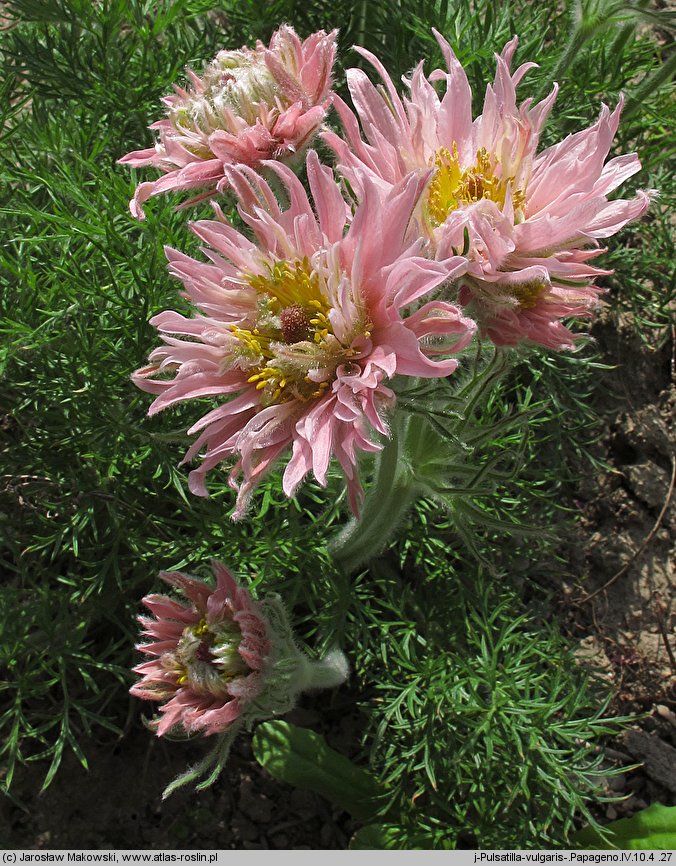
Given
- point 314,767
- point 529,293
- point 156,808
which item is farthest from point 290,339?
point 156,808

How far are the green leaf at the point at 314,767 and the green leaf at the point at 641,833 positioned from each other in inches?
31.8

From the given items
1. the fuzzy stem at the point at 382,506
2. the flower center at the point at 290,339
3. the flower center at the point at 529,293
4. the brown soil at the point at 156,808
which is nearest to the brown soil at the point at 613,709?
the brown soil at the point at 156,808

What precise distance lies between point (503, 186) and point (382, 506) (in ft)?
3.17

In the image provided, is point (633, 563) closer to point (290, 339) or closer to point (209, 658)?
point (209, 658)

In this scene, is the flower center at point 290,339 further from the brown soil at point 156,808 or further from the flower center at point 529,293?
the brown soil at point 156,808

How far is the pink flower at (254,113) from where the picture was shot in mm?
1899

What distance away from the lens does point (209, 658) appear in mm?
2020

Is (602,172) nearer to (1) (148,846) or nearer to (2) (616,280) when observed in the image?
(2) (616,280)

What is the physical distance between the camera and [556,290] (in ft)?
5.75

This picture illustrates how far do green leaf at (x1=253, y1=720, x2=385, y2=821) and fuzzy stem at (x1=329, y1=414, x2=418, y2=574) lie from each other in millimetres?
731

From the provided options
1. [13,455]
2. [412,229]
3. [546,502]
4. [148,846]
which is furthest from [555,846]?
[13,455]

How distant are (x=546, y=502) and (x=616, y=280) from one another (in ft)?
3.62

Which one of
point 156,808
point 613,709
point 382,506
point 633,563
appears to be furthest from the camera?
point 633,563

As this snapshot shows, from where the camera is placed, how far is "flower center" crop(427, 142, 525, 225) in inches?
71.7
